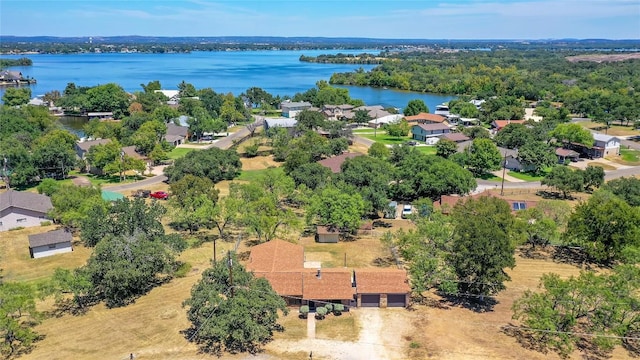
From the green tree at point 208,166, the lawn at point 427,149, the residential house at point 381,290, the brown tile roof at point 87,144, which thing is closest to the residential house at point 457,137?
the lawn at point 427,149

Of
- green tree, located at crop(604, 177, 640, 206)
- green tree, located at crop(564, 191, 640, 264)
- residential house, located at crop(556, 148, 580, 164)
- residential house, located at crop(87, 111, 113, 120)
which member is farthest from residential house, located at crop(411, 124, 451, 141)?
residential house, located at crop(87, 111, 113, 120)

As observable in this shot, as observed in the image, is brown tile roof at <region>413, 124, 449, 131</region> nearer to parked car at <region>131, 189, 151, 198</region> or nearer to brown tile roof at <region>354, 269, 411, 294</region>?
parked car at <region>131, 189, 151, 198</region>

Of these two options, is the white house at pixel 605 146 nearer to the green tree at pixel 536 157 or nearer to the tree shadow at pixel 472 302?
the green tree at pixel 536 157

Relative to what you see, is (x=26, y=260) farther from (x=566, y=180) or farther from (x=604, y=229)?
(x=566, y=180)

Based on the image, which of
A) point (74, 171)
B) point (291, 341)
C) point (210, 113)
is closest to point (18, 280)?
point (291, 341)

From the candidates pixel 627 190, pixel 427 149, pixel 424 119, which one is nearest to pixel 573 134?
pixel 427 149

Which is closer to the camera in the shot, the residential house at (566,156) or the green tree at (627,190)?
the green tree at (627,190)
